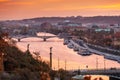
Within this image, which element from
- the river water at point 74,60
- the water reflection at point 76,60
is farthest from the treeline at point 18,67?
the water reflection at point 76,60

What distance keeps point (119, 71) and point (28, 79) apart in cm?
926

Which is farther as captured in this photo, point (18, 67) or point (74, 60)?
point (74, 60)

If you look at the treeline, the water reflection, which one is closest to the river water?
the water reflection

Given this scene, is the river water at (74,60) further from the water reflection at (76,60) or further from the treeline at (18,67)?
the treeline at (18,67)

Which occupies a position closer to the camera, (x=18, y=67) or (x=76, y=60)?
(x=18, y=67)

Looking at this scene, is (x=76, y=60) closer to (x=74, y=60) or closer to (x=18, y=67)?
(x=74, y=60)

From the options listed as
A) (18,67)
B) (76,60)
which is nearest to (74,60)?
(76,60)

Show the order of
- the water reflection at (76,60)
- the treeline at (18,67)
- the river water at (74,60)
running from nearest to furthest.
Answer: the treeline at (18,67) < the river water at (74,60) < the water reflection at (76,60)

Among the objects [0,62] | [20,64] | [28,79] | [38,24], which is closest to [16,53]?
[20,64]

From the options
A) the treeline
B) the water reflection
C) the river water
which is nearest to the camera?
the treeline

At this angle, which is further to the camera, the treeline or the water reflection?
the water reflection

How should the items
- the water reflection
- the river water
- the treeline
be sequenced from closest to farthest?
the treeline → the river water → the water reflection

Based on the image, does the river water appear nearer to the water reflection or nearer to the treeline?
the water reflection

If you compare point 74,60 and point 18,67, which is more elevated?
point 18,67
